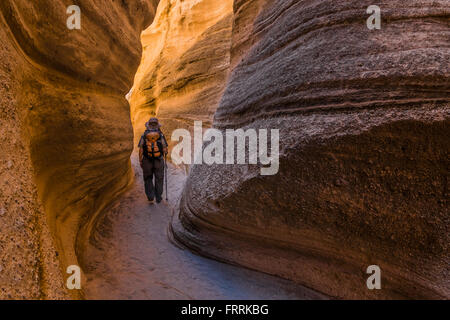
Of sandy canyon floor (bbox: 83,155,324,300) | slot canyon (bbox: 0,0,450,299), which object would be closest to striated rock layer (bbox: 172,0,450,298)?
slot canyon (bbox: 0,0,450,299)

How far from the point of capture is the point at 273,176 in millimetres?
2256

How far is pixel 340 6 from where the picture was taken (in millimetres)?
2293

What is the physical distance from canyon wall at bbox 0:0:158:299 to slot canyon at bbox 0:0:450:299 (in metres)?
0.01

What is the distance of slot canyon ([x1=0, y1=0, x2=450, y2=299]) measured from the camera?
177cm

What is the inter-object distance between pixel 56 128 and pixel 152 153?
6.01 feet

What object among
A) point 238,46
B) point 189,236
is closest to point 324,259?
point 189,236
